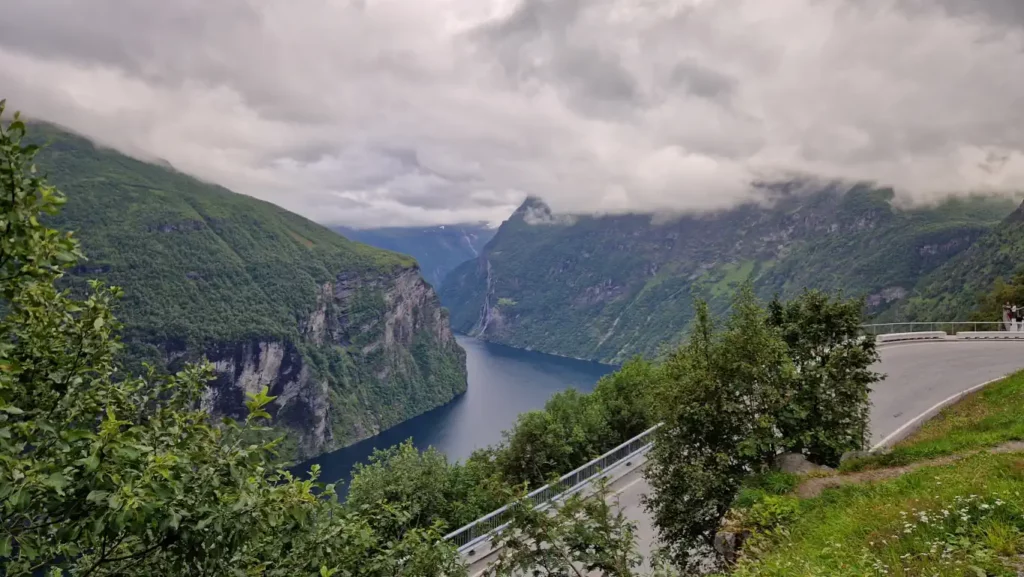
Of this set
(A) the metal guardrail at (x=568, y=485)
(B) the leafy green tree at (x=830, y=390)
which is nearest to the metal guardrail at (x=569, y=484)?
(A) the metal guardrail at (x=568, y=485)

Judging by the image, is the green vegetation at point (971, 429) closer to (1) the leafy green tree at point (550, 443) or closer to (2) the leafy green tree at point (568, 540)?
(2) the leafy green tree at point (568, 540)

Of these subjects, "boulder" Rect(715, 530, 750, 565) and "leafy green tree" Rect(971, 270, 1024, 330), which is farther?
"leafy green tree" Rect(971, 270, 1024, 330)

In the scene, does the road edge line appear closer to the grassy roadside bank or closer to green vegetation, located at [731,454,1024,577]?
the grassy roadside bank

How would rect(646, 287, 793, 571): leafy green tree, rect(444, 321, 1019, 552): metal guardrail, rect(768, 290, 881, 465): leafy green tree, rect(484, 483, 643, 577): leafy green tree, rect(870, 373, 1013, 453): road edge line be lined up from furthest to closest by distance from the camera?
rect(870, 373, 1013, 453): road edge line < rect(444, 321, 1019, 552): metal guardrail < rect(768, 290, 881, 465): leafy green tree < rect(646, 287, 793, 571): leafy green tree < rect(484, 483, 643, 577): leafy green tree

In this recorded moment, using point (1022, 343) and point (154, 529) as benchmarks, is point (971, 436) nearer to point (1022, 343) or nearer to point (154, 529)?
point (154, 529)

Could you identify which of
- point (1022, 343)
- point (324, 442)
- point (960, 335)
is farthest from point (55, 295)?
point (324, 442)

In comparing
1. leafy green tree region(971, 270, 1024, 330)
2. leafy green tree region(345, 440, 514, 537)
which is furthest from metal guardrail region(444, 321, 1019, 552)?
leafy green tree region(971, 270, 1024, 330)
